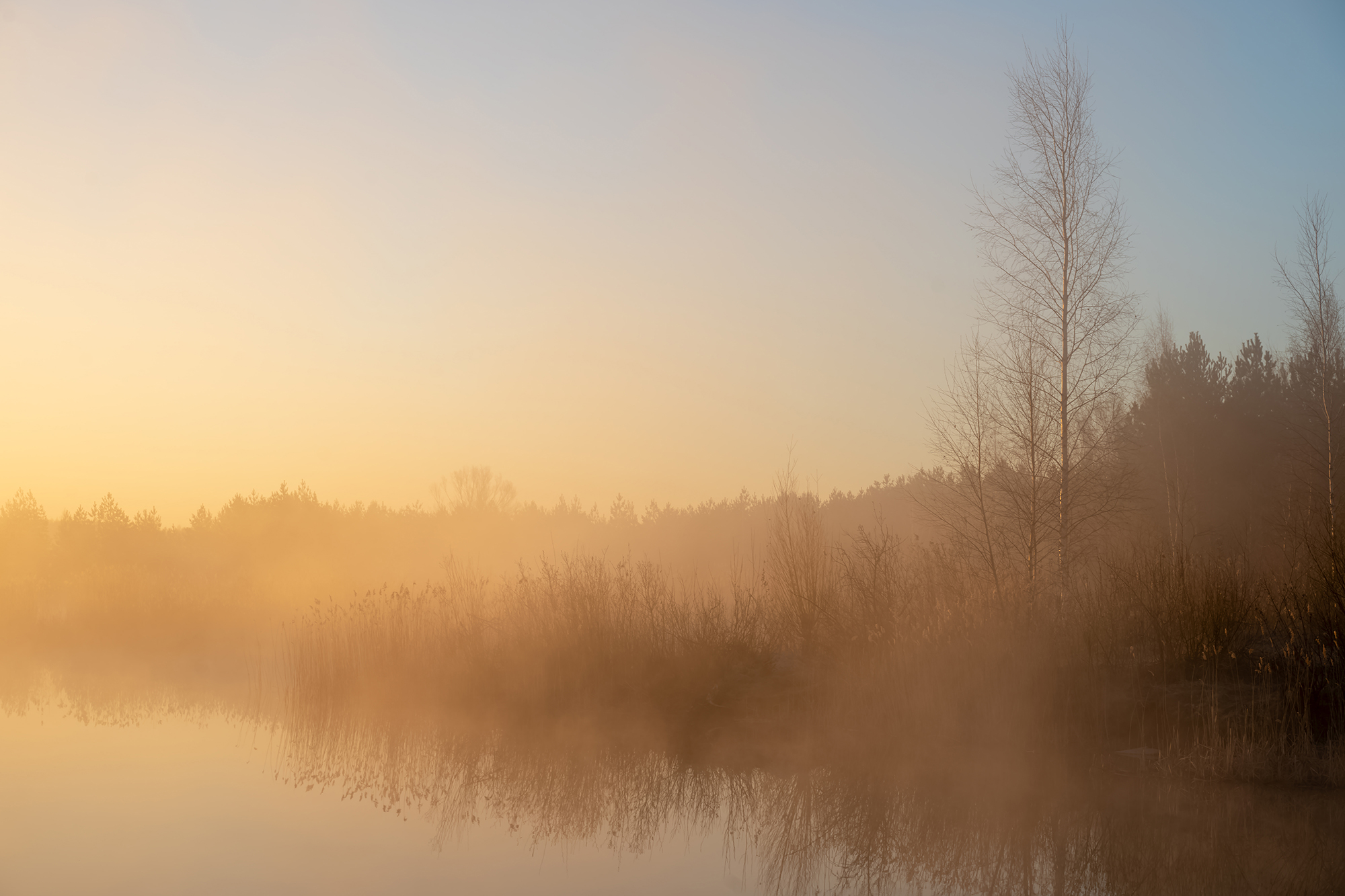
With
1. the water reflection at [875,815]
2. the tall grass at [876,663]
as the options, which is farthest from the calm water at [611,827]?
the tall grass at [876,663]

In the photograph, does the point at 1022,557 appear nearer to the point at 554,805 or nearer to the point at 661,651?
the point at 661,651

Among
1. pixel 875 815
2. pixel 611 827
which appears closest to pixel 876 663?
pixel 875 815

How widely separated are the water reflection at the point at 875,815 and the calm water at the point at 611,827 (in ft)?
0.07

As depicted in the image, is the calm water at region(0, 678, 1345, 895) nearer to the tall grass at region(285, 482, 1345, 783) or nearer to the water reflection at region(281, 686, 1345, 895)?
the water reflection at region(281, 686, 1345, 895)

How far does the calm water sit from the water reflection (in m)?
0.02

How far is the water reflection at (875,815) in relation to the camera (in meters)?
4.90

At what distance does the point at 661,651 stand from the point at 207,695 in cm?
693

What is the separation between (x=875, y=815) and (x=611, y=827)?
1.93 metres

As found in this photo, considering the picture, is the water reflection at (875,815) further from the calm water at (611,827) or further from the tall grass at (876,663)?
the tall grass at (876,663)

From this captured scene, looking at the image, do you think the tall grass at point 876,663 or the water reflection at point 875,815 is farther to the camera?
the tall grass at point 876,663

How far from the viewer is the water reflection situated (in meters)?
4.90

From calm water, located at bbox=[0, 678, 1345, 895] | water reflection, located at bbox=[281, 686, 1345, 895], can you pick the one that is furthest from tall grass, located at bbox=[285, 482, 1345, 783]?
calm water, located at bbox=[0, 678, 1345, 895]

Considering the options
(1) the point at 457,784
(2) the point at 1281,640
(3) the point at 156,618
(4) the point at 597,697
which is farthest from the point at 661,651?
(3) the point at 156,618

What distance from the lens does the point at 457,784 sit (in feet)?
23.9
